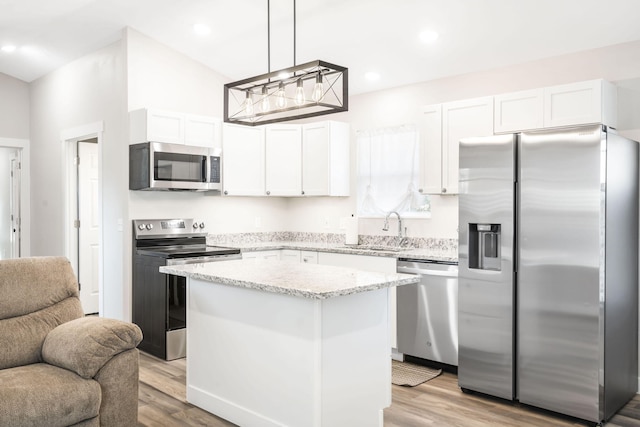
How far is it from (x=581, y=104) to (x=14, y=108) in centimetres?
634

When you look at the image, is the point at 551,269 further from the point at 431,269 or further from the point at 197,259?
the point at 197,259

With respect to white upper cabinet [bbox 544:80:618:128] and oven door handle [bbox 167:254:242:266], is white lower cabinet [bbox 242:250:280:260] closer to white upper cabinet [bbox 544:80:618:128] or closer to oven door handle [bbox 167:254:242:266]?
oven door handle [bbox 167:254:242:266]

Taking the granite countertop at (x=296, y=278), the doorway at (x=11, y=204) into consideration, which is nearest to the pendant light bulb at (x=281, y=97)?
the granite countertop at (x=296, y=278)

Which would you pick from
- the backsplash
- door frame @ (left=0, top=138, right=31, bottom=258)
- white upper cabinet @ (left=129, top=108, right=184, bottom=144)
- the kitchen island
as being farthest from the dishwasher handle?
door frame @ (left=0, top=138, right=31, bottom=258)

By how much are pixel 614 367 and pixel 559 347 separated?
0.38m

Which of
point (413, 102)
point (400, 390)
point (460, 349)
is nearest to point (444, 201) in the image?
point (413, 102)

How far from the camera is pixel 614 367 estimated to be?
3176 mm

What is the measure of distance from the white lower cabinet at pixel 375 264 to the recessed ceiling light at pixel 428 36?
5.76 ft

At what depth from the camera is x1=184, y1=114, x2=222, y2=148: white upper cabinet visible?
477cm

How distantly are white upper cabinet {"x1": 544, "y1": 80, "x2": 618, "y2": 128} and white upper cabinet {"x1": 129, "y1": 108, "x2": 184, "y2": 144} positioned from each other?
3057 mm

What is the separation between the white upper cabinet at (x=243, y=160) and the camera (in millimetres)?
5105

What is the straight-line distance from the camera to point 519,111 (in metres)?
3.77

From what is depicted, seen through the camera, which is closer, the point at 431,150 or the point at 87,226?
the point at 431,150

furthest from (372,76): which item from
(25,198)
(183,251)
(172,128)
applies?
(25,198)
